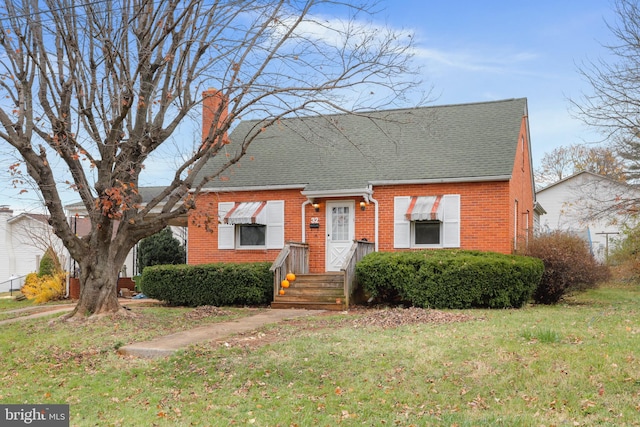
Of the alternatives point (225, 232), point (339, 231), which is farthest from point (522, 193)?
point (225, 232)

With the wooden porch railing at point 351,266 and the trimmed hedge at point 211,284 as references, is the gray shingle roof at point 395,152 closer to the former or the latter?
the wooden porch railing at point 351,266

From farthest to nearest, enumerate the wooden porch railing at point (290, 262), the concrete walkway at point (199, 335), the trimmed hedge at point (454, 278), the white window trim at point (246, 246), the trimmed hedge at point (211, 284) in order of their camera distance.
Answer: the white window trim at point (246, 246) < the trimmed hedge at point (211, 284) < the wooden porch railing at point (290, 262) < the trimmed hedge at point (454, 278) < the concrete walkway at point (199, 335)

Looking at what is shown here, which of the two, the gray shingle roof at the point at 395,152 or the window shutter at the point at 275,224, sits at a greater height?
the gray shingle roof at the point at 395,152

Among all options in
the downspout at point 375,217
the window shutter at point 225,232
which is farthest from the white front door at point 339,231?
the window shutter at point 225,232

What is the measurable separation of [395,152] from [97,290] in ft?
33.0

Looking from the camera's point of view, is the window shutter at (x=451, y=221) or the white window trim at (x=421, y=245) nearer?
the window shutter at (x=451, y=221)

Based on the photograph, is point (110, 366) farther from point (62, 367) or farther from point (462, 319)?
point (462, 319)

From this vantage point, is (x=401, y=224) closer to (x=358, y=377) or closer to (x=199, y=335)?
(x=199, y=335)

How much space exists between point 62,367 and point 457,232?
A: 11.2 metres

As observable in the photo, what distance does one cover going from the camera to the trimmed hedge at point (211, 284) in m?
16.5

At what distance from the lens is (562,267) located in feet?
51.3

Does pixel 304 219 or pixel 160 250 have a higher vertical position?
pixel 304 219

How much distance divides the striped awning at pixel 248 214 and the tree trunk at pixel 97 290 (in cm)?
576

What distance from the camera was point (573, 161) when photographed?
4275 centimetres
